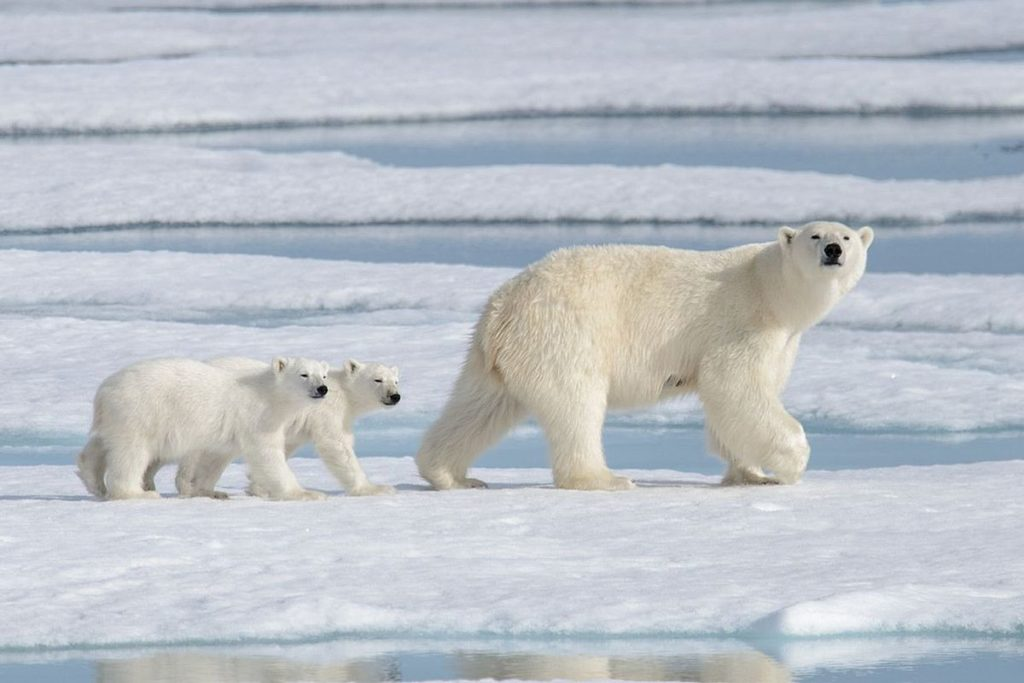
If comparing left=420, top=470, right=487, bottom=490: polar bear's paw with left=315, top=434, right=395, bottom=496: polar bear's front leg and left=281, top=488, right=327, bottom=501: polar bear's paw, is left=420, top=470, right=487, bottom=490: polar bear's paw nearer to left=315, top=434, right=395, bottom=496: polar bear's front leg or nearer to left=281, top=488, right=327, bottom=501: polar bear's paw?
left=315, top=434, right=395, bottom=496: polar bear's front leg

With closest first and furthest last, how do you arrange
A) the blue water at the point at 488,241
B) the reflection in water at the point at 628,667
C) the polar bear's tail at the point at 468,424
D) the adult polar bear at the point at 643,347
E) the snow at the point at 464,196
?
the reflection in water at the point at 628,667 < the adult polar bear at the point at 643,347 < the polar bear's tail at the point at 468,424 < the blue water at the point at 488,241 < the snow at the point at 464,196

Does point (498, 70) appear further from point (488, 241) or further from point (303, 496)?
point (303, 496)

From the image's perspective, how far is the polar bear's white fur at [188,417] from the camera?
19.2 ft

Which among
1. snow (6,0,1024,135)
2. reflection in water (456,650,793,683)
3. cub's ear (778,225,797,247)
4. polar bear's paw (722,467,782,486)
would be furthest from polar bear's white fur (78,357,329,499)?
snow (6,0,1024,135)

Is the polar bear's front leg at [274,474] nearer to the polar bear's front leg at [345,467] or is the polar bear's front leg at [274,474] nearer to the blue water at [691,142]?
the polar bear's front leg at [345,467]

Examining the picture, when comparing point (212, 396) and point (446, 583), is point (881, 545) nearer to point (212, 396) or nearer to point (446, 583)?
point (446, 583)

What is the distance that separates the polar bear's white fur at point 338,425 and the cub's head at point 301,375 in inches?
6.5

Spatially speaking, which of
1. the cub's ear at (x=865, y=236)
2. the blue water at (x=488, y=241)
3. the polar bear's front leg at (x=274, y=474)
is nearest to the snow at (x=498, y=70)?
the blue water at (x=488, y=241)

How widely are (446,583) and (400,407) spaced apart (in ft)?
11.5

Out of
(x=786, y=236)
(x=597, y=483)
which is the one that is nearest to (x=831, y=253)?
(x=786, y=236)

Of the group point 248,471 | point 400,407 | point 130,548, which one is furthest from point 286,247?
point 130,548

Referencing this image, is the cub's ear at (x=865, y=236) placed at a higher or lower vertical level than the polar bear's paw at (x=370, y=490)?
higher

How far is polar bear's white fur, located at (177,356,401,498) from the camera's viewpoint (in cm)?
A: 613

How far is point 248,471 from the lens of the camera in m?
6.20
